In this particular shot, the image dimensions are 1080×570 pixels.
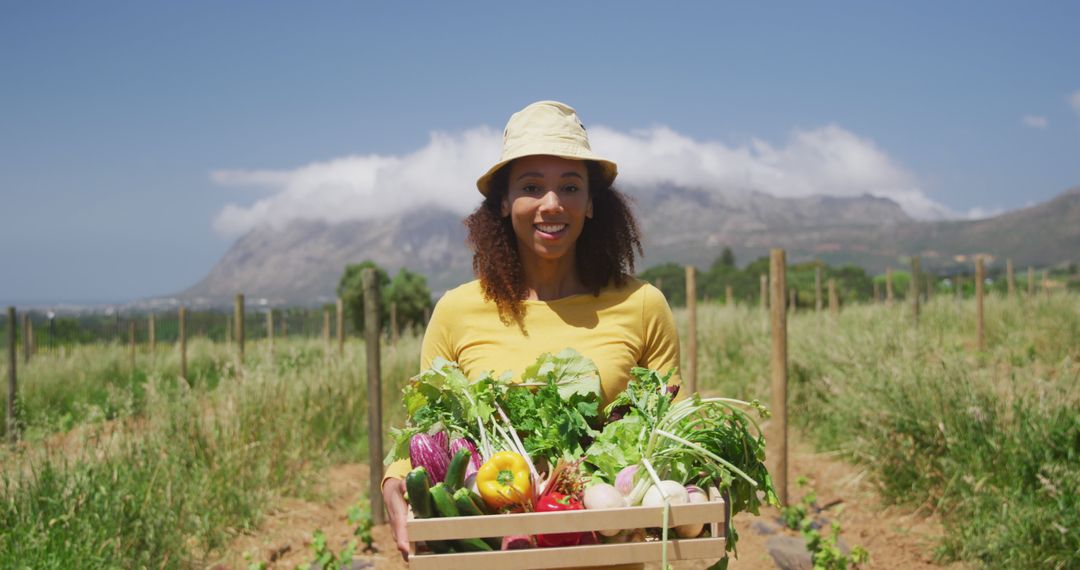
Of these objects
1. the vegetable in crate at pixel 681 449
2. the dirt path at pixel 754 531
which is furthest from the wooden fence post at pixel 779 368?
the vegetable in crate at pixel 681 449

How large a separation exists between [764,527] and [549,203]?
424 centimetres

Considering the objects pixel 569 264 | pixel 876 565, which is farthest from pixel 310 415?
pixel 569 264

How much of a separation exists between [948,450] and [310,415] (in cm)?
495

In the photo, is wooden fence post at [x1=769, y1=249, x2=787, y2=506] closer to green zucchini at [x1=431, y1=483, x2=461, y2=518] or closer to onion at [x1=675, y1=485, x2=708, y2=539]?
onion at [x1=675, y1=485, x2=708, y2=539]

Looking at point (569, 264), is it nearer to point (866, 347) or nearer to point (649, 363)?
point (649, 363)

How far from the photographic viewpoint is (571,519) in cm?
158

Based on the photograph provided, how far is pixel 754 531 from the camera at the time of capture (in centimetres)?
571

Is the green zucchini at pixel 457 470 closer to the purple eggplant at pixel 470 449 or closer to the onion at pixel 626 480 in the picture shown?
the purple eggplant at pixel 470 449

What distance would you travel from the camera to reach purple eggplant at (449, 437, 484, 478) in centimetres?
192

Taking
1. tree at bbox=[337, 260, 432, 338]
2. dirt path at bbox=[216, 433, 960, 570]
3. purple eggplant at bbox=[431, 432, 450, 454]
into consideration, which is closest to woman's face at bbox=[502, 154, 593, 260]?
purple eggplant at bbox=[431, 432, 450, 454]

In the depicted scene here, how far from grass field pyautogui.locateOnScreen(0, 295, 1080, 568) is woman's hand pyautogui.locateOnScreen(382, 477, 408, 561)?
234cm

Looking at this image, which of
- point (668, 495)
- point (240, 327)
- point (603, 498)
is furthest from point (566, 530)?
point (240, 327)

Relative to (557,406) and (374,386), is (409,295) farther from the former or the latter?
(557,406)

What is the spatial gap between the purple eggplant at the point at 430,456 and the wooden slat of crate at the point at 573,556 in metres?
0.32
